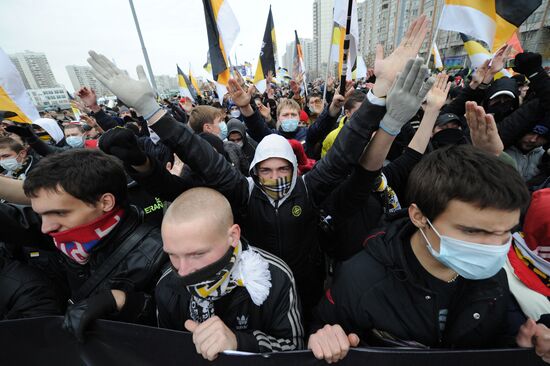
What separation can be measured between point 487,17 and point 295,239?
335cm

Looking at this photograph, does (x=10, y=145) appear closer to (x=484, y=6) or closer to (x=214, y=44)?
(x=214, y=44)

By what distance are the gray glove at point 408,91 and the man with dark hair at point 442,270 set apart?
0.29 m

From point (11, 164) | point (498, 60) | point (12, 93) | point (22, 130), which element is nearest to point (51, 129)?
point (22, 130)

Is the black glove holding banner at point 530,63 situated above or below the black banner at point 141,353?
above

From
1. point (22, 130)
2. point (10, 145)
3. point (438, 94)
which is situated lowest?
point (10, 145)

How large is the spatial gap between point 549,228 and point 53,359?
2.63m

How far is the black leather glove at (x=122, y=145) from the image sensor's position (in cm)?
156

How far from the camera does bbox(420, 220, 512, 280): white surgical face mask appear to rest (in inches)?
46.9

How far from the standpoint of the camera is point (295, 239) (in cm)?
202

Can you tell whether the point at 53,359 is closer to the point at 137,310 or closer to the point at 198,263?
the point at 137,310

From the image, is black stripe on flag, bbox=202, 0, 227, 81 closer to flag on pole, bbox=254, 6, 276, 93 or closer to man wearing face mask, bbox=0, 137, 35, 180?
flag on pole, bbox=254, 6, 276, 93

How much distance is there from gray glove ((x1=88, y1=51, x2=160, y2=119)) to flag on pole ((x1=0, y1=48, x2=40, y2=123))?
9.43 feet

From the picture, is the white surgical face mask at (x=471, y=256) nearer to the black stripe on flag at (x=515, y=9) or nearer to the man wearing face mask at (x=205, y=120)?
the black stripe on flag at (x=515, y=9)

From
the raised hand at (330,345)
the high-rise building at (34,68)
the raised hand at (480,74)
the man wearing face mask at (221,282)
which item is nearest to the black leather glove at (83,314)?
the man wearing face mask at (221,282)
